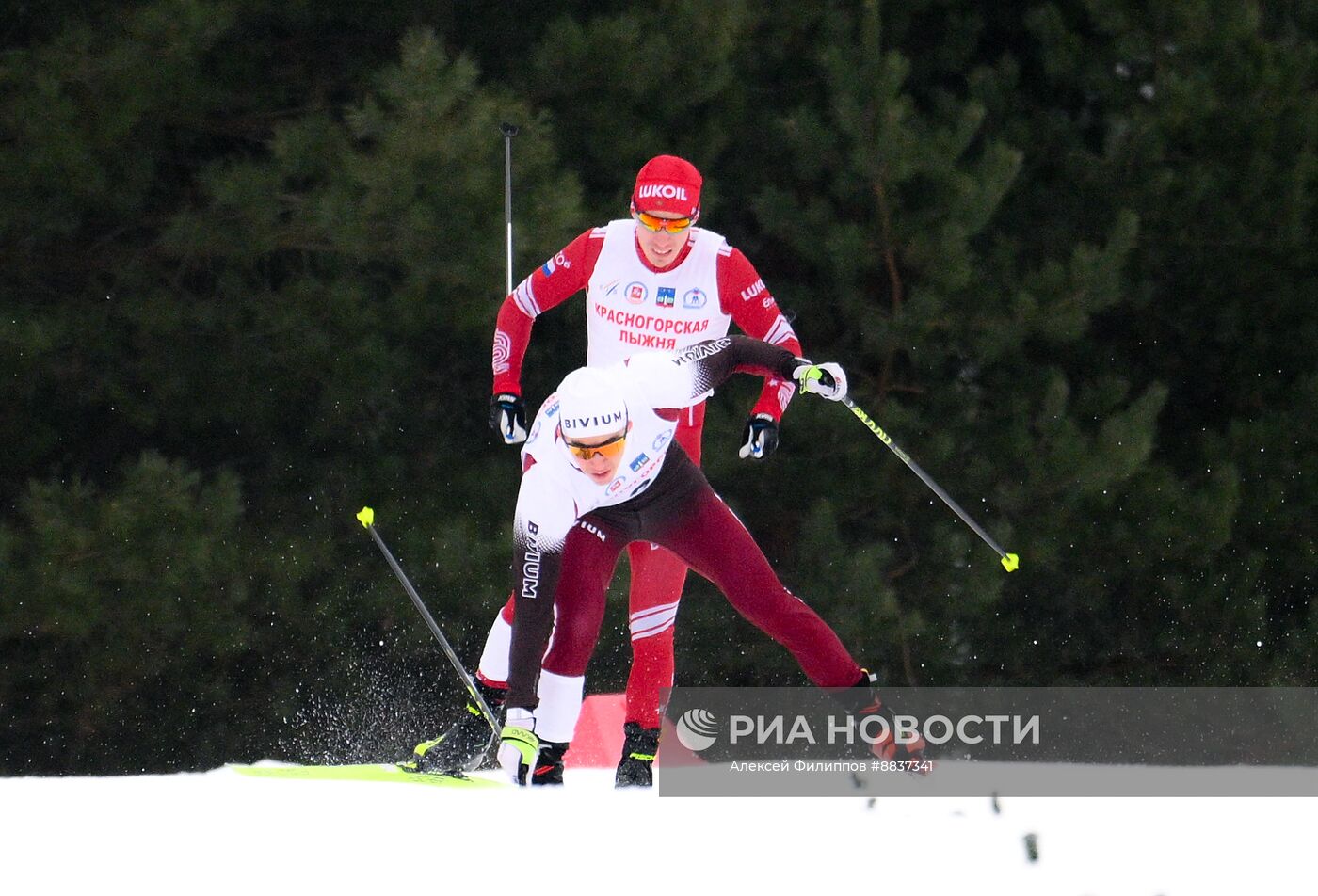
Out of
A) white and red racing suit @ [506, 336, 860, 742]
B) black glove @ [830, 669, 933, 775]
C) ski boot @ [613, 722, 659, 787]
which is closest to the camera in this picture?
white and red racing suit @ [506, 336, 860, 742]

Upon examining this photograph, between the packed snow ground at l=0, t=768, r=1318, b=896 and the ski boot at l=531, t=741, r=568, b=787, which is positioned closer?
the packed snow ground at l=0, t=768, r=1318, b=896

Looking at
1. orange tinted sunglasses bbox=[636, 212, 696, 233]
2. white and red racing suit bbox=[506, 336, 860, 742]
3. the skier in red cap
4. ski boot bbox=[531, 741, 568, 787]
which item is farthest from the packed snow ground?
orange tinted sunglasses bbox=[636, 212, 696, 233]

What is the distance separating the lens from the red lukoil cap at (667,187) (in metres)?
4.57

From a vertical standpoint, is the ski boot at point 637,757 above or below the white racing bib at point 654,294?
below

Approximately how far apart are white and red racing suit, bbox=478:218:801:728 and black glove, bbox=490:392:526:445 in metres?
0.04

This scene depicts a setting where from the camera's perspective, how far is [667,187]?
4.57 meters

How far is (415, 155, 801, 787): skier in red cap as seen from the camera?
15.5 feet

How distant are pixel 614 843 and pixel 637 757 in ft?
3.48

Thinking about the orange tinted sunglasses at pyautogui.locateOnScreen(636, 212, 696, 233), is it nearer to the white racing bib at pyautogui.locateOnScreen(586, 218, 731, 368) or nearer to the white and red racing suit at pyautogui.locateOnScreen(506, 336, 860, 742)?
the white racing bib at pyautogui.locateOnScreen(586, 218, 731, 368)

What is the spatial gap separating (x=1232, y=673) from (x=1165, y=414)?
1.61 meters

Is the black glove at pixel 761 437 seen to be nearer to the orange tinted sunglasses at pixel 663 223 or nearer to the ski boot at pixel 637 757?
the orange tinted sunglasses at pixel 663 223

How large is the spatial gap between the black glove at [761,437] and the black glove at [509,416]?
23.8 inches

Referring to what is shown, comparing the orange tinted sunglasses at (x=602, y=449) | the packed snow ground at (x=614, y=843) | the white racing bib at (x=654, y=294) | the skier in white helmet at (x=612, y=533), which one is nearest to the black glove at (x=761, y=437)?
the skier in white helmet at (x=612, y=533)

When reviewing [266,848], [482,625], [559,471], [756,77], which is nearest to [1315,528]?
[756,77]
